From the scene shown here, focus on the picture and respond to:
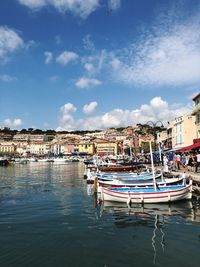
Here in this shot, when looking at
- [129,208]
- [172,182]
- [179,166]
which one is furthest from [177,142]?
[129,208]

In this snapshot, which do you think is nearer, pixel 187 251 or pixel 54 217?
pixel 187 251

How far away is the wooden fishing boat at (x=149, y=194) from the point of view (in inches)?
934

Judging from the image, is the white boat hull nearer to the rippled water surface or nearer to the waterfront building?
the rippled water surface

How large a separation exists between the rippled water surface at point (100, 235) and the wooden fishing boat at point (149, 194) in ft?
1.97

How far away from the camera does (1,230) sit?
54.6 feet

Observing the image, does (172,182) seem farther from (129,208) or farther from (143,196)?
(129,208)

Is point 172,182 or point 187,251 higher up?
point 172,182

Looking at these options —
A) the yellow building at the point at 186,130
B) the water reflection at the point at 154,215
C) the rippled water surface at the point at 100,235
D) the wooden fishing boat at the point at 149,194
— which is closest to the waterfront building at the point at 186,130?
the yellow building at the point at 186,130

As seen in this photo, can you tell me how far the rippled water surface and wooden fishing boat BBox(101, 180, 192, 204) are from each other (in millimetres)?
601

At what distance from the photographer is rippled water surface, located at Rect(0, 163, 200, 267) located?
472 inches

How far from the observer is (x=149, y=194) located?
23.7m

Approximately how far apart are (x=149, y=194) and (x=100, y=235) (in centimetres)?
915

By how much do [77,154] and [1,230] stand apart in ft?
598

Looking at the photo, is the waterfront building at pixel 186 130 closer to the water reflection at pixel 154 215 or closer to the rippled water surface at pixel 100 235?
the water reflection at pixel 154 215
